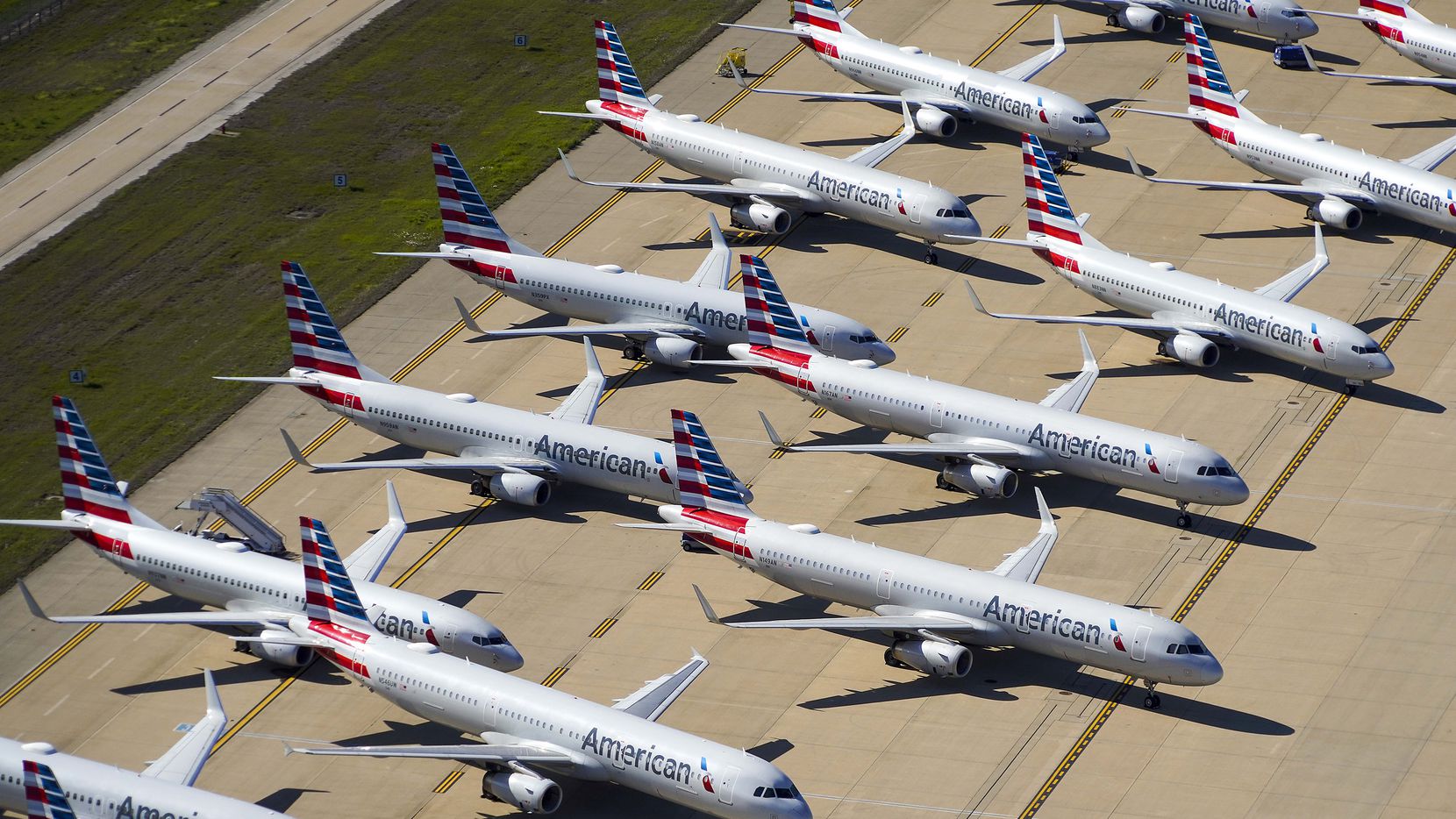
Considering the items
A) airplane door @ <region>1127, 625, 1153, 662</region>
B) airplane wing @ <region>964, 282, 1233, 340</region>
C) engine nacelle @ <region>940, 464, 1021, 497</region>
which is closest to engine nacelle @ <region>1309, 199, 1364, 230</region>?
airplane wing @ <region>964, 282, 1233, 340</region>

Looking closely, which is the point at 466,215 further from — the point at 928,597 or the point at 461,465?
the point at 928,597

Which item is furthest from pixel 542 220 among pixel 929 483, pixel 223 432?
pixel 929 483

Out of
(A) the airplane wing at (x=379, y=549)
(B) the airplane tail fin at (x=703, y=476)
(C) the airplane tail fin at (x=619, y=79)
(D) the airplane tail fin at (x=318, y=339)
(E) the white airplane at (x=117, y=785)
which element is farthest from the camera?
(C) the airplane tail fin at (x=619, y=79)

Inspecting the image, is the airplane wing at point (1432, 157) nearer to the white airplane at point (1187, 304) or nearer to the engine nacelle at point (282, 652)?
the white airplane at point (1187, 304)

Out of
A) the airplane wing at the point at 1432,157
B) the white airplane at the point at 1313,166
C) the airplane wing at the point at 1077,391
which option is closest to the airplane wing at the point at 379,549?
the airplane wing at the point at 1077,391

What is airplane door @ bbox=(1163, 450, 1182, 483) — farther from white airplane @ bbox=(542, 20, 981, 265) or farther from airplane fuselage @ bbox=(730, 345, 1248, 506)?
white airplane @ bbox=(542, 20, 981, 265)

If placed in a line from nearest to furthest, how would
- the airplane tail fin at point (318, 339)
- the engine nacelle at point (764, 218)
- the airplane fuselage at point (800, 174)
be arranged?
the airplane tail fin at point (318, 339) < the airplane fuselage at point (800, 174) < the engine nacelle at point (764, 218)

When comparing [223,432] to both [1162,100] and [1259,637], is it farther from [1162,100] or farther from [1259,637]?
[1162,100]
